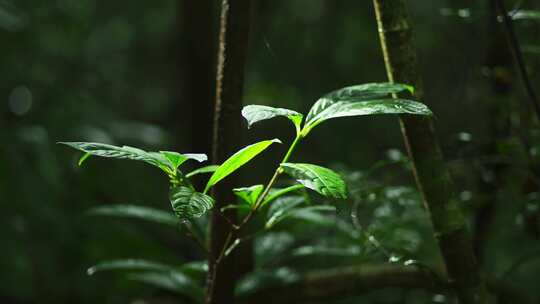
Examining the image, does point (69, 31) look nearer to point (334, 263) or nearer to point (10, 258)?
point (10, 258)

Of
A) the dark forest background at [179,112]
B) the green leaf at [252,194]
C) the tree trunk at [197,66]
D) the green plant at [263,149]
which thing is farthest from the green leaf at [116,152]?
the tree trunk at [197,66]

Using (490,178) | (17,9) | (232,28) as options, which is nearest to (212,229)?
(232,28)

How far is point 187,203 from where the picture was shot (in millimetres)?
858

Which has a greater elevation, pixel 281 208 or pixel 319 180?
pixel 319 180

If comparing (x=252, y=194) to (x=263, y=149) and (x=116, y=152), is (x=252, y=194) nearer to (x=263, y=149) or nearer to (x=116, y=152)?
(x=263, y=149)

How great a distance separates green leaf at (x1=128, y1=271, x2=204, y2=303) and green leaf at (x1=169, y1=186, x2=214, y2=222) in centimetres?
64

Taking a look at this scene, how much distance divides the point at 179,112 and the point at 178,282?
1.49 meters

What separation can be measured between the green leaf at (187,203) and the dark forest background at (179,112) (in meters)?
0.49

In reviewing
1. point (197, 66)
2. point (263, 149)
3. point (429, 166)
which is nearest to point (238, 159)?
point (263, 149)

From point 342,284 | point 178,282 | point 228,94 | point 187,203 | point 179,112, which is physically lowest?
point 342,284

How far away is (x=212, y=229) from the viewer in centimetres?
122

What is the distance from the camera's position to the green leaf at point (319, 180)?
2.82 ft

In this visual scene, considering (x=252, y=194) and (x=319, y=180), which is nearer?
(x=319, y=180)

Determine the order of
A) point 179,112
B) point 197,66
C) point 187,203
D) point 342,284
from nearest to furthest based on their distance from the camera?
point 187,203 → point 342,284 → point 197,66 → point 179,112
